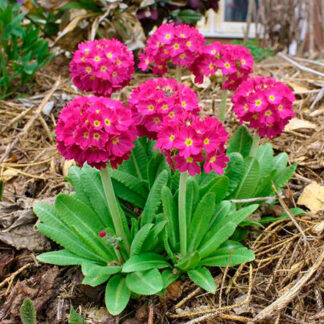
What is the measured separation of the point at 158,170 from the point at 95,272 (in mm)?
717

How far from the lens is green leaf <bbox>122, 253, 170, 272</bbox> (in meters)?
1.89

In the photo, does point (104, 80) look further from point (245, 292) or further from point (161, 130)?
point (245, 292)

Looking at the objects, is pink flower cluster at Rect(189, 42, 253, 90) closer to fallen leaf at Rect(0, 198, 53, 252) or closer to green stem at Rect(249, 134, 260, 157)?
green stem at Rect(249, 134, 260, 157)

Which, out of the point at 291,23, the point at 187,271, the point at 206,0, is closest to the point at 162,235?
the point at 187,271

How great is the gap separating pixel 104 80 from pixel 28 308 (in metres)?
1.21

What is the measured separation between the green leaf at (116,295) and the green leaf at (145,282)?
0.05 metres

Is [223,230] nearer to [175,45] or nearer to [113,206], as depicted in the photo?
[113,206]

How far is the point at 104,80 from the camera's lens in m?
2.30

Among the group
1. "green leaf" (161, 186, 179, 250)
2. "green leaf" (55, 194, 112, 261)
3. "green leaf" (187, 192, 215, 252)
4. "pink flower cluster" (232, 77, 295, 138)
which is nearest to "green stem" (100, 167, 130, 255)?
"green leaf" (55, 194, 112, 261)

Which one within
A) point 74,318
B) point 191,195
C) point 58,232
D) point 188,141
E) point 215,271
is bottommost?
point 215,271

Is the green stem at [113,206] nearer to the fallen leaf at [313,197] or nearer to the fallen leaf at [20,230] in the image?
the fallen leaf at [20,230]

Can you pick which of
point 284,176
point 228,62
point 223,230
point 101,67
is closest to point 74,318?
point 223,230

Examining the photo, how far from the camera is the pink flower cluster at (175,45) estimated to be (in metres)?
2.34

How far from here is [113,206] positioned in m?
1.97
